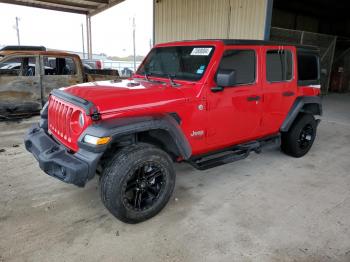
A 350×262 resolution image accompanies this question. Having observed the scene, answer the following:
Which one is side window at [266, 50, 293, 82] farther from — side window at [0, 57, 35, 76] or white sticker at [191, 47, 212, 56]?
side window at [0, 57, 35, 76]

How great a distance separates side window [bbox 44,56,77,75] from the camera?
22.9 ft

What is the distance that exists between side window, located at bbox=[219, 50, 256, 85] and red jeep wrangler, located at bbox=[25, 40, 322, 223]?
12 mm

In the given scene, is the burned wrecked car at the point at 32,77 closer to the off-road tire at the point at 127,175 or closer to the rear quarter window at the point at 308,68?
the off-road tire at the point at 127,175

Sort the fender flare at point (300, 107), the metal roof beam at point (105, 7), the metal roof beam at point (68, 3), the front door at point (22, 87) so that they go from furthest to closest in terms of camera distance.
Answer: the metal roof beam at point (68, 3) < the metal roof beam at point (105, 7) < the front door at point (22, 87) < the fender flare at point (300, 107)

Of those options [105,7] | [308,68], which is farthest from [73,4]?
[308,68]

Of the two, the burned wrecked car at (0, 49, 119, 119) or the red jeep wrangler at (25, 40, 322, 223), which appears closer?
the red jeep wrangler at (25, 40, 322, 223)

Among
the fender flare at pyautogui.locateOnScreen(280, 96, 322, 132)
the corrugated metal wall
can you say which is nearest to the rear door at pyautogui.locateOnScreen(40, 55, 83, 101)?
the corrugated metal wall

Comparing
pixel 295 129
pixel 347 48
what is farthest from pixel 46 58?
pixel 347 48

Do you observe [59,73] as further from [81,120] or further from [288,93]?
[288,93]

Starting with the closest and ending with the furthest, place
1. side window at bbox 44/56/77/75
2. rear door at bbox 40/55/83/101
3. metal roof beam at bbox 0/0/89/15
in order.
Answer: rear door at bbox 40/55/83/101 → side window at bbox 44/56/77/75 → metal roof beam at bbox 0/0/89/15

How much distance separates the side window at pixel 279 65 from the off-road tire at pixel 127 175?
195 centimetres

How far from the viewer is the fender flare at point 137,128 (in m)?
2.36

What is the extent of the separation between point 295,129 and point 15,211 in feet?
→ 12.4

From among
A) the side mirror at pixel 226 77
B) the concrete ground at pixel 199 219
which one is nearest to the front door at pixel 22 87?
the concrete ground at pixel 199 219
